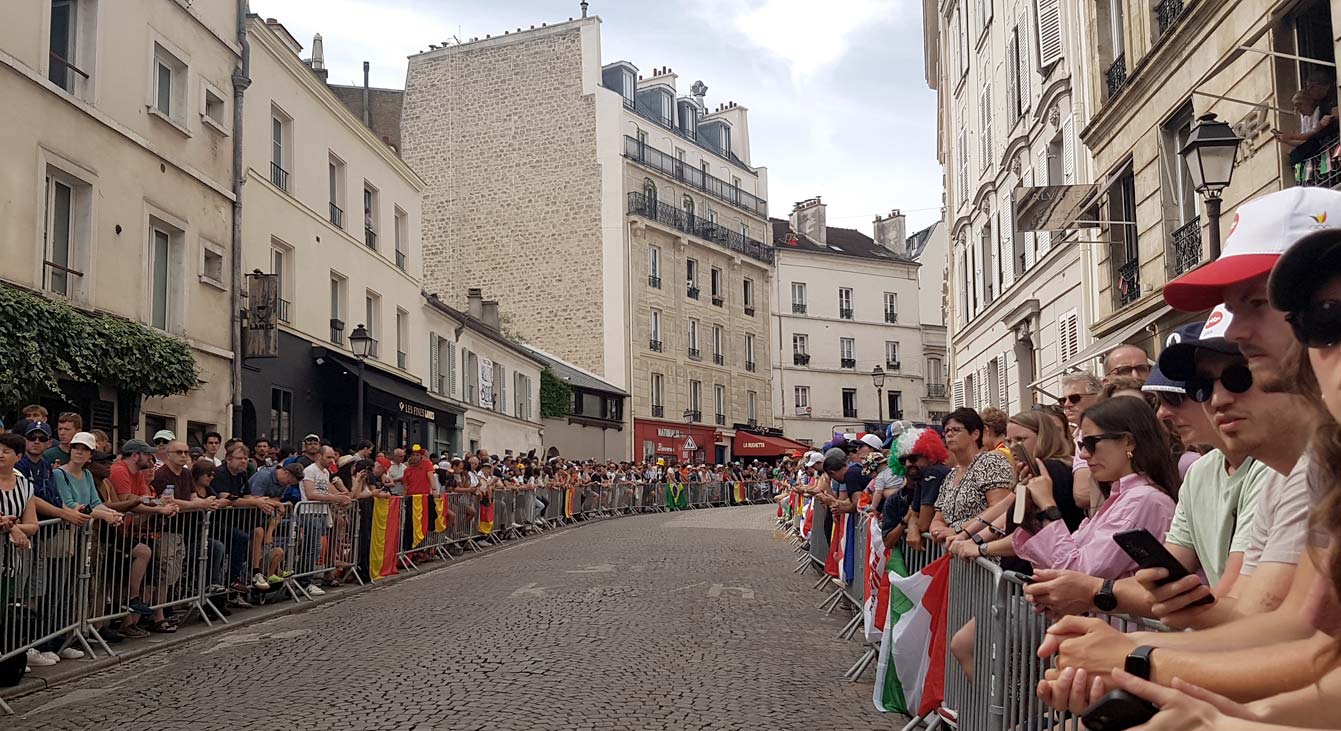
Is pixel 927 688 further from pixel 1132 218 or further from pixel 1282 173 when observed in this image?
pixel 1132 218

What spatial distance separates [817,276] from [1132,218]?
4992 centimetres

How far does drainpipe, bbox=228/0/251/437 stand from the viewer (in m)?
21.5

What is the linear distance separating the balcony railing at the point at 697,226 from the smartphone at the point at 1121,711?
51.7m

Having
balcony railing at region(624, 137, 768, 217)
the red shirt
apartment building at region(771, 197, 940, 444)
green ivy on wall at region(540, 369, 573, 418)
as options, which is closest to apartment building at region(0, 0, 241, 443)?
the red shirt

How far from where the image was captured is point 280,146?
25359mm

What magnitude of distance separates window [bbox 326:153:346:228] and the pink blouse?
81.6 ft

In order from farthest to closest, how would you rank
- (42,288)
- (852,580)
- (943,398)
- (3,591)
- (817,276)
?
(943,398) → (817,276) → (42,288) → (852,580) → (3,591)

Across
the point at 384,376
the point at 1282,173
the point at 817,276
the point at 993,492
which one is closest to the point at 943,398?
the point at 817,276

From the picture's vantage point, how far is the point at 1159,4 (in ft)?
55.9

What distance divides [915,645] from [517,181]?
159ft

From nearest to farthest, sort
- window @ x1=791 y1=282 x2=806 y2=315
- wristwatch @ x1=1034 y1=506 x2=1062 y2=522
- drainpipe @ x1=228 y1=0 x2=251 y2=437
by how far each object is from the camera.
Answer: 1. wristwatch @ x1=1034 y1=506 x2=1062 y2=522
2. drainpipe @ x1=228 y1=0 x2=251 y2=437
3. window @ x1=791 y1=282 x2=806 y2=315

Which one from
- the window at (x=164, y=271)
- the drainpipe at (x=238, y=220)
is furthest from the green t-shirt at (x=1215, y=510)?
the drainpipe at (x=238, y=220)

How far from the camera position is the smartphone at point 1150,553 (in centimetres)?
281

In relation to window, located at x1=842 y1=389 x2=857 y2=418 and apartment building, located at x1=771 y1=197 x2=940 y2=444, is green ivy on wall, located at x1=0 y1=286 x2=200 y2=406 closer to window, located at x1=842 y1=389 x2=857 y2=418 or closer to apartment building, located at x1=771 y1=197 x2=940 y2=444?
apartment building, located at x1=771 y1=197 x2=940 y2=444
